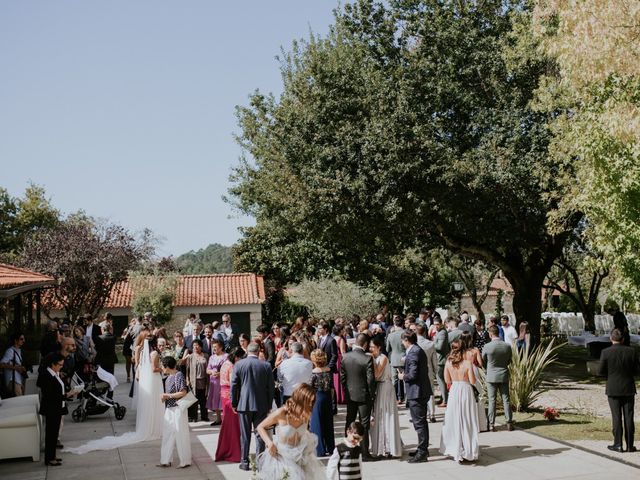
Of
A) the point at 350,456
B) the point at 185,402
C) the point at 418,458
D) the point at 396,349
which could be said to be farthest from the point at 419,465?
the point at 396,349

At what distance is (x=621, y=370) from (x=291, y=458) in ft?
18.8

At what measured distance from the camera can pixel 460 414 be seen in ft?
32.7

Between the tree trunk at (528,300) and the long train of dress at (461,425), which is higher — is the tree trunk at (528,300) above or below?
above

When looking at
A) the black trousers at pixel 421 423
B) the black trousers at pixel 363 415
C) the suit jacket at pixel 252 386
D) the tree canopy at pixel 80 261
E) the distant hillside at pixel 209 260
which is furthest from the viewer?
the distant hillside at pixel 209 260

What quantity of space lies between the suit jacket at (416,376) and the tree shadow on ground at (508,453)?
1.24m

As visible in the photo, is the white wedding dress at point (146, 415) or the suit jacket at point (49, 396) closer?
the suit jacket at point (49, 396)

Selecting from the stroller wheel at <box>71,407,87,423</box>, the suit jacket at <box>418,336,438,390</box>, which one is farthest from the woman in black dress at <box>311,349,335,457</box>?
the stroller wheel at <box>71,407,87,423</box>

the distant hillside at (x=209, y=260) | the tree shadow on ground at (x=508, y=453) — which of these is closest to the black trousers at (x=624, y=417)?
the tree shadow on ground at (x=508, y=453)

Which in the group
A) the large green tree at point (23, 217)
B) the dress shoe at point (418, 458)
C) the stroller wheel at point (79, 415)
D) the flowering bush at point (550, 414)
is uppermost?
the large green tree at point (23, 217)

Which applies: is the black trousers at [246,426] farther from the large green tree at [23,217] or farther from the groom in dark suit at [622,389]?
the large green tree at [23,217]

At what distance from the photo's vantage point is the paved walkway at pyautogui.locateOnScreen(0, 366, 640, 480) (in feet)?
30.4

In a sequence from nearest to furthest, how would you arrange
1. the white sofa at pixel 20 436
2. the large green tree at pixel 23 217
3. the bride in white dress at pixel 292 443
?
the bride in white dress at pixel 292 443 < the white sofa at pixel 20 436 < the large green tree at pixel 23 217

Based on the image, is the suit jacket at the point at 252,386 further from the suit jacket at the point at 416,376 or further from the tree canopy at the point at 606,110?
the tree canopy at the point at 606,110

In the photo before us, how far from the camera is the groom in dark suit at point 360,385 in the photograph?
32.9ft
